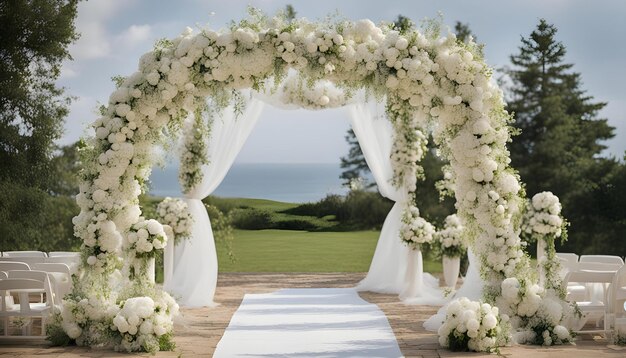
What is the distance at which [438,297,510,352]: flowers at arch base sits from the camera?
7.18m

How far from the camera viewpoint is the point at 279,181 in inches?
1040

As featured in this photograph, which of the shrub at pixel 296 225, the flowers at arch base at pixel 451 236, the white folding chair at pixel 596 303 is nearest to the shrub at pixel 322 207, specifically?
the shrub at pixel 296 225

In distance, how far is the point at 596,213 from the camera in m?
20.5

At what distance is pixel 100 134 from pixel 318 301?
15.9 feet

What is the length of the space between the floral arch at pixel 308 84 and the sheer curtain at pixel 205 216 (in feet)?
9.73

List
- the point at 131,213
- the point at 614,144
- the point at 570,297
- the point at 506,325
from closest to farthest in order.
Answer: the point at 506,325 → the point at 131,213 → the point at 570,297 → the point at 614,144

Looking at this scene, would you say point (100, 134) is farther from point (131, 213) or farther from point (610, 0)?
point (610, 0)

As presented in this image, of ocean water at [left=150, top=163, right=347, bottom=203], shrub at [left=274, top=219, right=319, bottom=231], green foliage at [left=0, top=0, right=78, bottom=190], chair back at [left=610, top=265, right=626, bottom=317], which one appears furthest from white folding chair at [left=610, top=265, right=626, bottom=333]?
ocean water at [left=150, top=163, right=347, bottom=203]

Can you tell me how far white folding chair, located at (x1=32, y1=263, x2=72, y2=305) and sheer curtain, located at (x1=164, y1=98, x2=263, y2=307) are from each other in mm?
2439

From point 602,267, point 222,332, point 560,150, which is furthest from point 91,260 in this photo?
point 560,150

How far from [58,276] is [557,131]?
16751 mm

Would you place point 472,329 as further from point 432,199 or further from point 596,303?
point 432,199

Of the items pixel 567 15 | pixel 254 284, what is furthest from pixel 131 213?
pixel 567 15

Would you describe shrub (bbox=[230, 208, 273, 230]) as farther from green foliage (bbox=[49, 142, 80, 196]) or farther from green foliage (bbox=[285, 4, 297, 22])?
green foliage (bbox=[285, 4, 297, 22])
